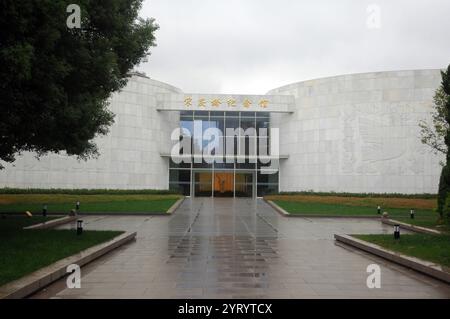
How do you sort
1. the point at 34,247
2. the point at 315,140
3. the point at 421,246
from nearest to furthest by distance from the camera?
the point at 34,247
the point at 421,246
the point at 315,140

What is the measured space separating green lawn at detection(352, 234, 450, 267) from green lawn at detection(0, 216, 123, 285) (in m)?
7.86

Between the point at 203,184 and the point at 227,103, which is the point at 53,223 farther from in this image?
the point at 203,184

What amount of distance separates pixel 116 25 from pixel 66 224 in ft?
33.7

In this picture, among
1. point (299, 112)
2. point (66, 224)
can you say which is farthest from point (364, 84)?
point (66, 224)

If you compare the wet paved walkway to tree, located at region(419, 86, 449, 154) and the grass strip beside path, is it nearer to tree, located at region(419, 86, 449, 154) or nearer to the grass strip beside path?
tree, located at region(419, 86, 449, 154)

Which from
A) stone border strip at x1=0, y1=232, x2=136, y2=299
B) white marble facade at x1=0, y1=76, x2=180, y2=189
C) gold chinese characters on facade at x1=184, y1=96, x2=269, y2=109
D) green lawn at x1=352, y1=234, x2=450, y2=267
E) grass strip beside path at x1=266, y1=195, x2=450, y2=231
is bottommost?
grass strip beside path at x1=266, y1=195, x2=450, y2=231

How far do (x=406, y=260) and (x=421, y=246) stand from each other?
2.40m

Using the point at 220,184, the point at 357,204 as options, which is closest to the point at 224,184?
the point at 220,184

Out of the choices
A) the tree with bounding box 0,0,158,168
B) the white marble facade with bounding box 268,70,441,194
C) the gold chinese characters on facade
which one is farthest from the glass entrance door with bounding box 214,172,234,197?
the tree with bounding box 0,0,158,168

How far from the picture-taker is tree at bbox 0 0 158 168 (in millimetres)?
9141

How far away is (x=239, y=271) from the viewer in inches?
381

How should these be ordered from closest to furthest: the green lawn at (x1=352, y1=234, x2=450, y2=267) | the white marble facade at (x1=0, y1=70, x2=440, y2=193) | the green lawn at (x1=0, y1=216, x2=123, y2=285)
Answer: the green lawn at (x1=0, y1=216, x2=123, y2=285)
the green lawn at (x1=352, y1=234, x2=450, y2=267)
the white marble facade at (x1=0, y1=70, x2=440, y2=193)

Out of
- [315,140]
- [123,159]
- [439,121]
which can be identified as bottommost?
[123,159]

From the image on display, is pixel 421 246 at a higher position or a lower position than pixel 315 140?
lower
